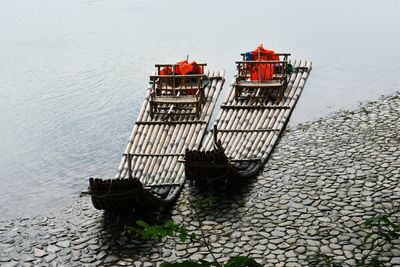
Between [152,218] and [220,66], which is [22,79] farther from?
[152,218]

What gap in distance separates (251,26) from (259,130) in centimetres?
1629

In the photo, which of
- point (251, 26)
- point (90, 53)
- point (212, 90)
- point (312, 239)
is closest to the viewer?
point (312, 239)

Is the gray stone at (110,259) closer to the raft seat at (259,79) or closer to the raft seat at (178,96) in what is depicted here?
the raft seat at (178,96)

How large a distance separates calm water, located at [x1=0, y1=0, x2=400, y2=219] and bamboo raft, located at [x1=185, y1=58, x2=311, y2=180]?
1003 mm

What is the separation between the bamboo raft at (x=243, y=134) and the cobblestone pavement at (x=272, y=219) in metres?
0.35

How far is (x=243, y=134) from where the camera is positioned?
12031 millimetres

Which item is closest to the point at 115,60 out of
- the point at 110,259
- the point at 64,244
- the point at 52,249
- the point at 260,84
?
the point at 260,84

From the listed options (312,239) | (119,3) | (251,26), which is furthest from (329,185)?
(119,3)

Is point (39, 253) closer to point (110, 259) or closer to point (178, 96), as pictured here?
point (110, 259)

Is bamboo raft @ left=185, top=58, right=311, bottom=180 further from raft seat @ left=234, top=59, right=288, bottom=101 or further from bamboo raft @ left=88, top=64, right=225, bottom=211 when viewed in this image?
bamboo raft @ left=88, top=64, right=225, bottom=211

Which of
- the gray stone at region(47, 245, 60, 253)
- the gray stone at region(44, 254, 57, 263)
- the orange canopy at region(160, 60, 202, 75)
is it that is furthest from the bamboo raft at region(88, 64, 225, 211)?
the gray stone at region(44, 254, 57, 263)

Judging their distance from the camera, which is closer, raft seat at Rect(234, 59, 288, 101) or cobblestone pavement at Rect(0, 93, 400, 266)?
cobblestone pavement at Rect(0, 93, 400, 266)

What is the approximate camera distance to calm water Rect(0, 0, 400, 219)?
44.5 ft

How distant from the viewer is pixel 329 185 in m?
10.1
